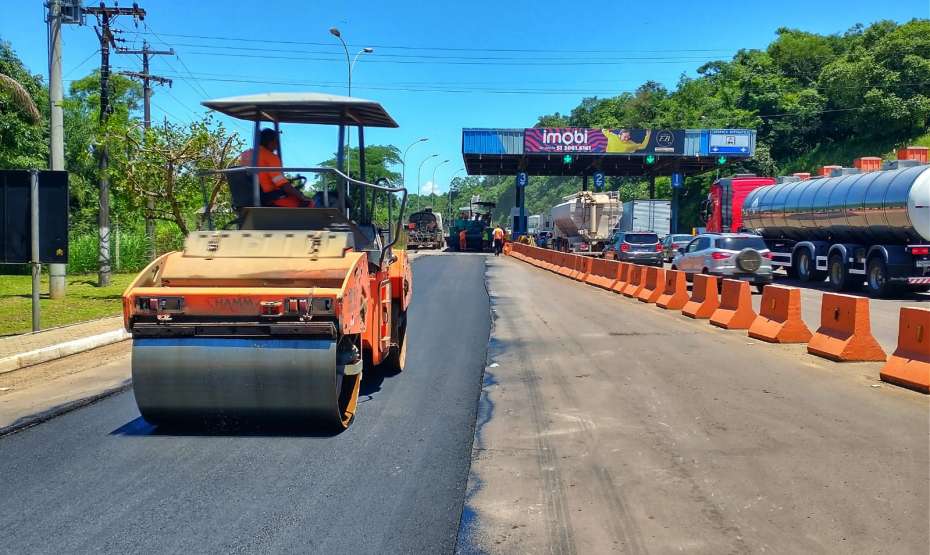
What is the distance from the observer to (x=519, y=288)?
22.8m

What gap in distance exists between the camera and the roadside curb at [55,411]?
7105 mm

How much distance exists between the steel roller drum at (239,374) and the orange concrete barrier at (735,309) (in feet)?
30.0

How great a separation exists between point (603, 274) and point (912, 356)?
49.4 feet

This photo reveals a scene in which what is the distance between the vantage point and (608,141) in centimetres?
4744

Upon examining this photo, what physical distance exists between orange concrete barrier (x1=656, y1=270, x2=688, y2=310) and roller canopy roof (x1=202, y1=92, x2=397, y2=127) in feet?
32.7

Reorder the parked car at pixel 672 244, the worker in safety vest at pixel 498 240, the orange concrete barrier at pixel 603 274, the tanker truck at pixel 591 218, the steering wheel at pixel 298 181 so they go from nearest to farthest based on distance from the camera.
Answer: the steering wheel at pixel 298 181, the orange concrete barrier at pixel 603 274, the parked car at pixel 672 244, the tanker truck at pixel 591 218, the worker in safety vest at pixel 498 240

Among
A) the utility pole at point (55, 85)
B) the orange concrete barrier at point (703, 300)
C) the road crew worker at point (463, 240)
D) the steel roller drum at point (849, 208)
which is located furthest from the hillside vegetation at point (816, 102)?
the utility pole at point (55, 85)

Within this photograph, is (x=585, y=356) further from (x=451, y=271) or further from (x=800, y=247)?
(x=451, y=271)

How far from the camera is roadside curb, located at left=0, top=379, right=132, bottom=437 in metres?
7.11

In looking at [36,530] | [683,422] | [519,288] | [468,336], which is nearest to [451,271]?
[519,288]

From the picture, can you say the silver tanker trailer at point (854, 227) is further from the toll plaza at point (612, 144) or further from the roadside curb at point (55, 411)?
the toll plaza at point (612, 144)

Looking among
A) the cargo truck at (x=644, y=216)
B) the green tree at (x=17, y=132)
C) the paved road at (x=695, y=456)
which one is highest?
the green tree at (x=17, y=132)

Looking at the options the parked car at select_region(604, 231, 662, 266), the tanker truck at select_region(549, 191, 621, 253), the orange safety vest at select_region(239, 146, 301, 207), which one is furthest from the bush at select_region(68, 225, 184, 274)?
the orange safety vest at select_region(239, 146, 301, 207)

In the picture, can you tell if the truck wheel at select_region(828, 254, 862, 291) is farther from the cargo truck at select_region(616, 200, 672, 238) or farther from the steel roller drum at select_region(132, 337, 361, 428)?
the cargo truck at select_region(616, 200, 672, 238)
